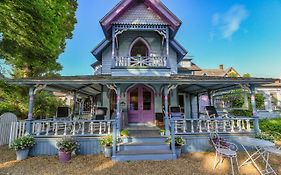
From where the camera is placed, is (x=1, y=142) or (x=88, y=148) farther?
(x=1, y=142)

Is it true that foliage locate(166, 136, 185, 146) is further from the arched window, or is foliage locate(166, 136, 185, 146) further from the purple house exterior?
the arched window

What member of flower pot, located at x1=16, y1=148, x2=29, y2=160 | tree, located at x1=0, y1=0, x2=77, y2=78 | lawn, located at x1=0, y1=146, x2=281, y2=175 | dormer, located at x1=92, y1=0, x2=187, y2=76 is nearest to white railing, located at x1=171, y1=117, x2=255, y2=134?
lawn, located at x1=0, y1=146, x2=281, y2=175

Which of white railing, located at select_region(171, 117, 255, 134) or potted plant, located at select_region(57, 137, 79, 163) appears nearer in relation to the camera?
potted plant, located at select_region(57, 137, 79, 163)

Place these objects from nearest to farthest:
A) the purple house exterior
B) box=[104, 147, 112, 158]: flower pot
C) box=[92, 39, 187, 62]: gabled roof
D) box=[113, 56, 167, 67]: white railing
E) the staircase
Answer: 1. the staircase
2. box=[104, 147, 112, 158]: flower pot
3. the purple house exterior
4. box=[113, 56, 167, 67]: white railing
5. box=[92, 39, 187, 62]: gabled roof

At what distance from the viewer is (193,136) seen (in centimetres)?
768

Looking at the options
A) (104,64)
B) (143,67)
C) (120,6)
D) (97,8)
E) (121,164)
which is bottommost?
(121,164)

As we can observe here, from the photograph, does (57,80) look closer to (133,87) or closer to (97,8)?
(133,87)

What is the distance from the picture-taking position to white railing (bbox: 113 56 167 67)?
32.7 feet

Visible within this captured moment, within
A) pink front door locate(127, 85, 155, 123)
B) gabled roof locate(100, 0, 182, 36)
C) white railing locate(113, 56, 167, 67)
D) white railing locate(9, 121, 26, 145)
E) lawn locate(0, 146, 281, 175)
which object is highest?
gabled roof locate(100, 0, 182, 36)

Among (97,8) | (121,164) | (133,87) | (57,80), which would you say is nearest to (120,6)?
(133,87)

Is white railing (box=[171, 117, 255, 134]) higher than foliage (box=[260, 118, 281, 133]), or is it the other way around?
white railing (box=[171, 117, 255, 134])

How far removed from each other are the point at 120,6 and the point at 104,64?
157 inches

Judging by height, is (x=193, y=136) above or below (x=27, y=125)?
below

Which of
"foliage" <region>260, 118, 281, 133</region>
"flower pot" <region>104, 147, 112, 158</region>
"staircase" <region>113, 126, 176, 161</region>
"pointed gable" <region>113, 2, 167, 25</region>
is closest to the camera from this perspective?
"staircase" <region>113, 126, 176, 161</region>
